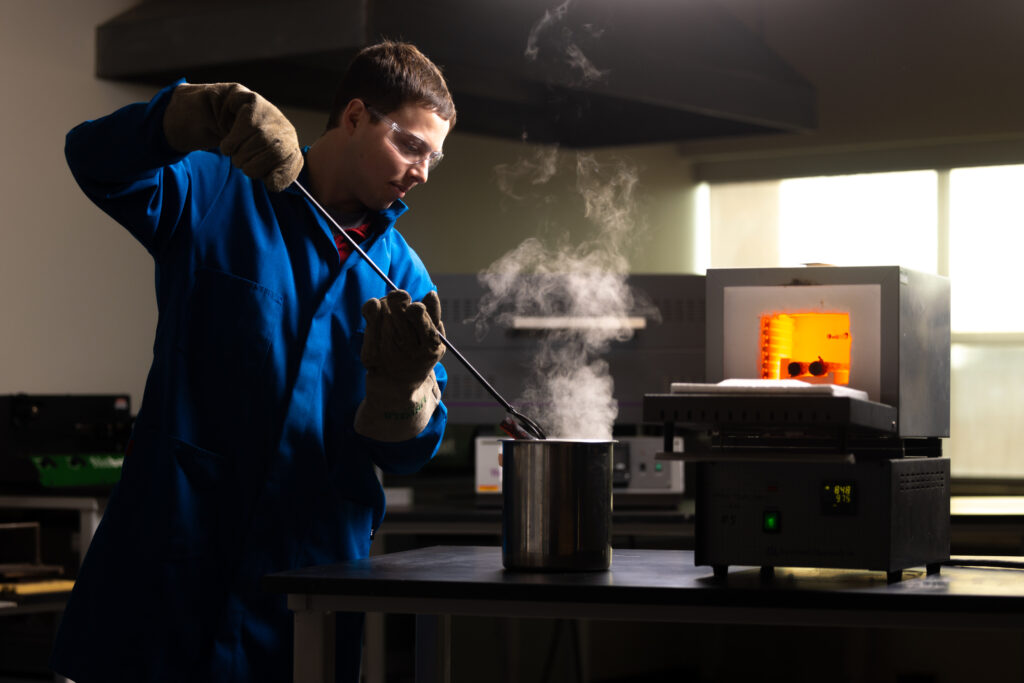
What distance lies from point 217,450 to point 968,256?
13.3ft

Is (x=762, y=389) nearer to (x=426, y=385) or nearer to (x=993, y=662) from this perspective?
(x=426, y=385)

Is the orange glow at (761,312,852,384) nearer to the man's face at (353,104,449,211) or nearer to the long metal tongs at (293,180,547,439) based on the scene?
the long metal tongs at (293,180,547,439)

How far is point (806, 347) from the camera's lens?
5.54 feet

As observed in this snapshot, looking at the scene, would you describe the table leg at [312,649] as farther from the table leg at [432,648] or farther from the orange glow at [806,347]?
the orange glow at [806,347]

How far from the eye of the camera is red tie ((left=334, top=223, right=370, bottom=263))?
65.4 inches

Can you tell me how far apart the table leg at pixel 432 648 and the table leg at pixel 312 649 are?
15.0 inches

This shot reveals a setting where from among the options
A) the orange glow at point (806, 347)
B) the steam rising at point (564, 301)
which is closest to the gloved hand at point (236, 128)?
the orange glow at point (806, 347)

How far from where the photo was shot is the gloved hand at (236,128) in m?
1.36

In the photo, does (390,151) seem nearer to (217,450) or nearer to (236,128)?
(236,128)

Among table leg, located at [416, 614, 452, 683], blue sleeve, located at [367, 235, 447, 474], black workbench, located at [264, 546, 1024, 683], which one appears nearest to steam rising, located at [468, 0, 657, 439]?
table leg, located at [416, 614, 452, 683]

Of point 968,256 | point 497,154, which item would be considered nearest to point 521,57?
point 497,154

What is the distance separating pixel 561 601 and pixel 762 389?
0.36 meters

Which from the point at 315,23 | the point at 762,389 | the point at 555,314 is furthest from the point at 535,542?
the point at 315,23

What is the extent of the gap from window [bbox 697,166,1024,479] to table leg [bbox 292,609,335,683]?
3656mm
